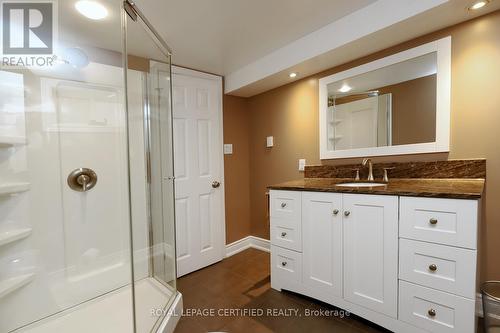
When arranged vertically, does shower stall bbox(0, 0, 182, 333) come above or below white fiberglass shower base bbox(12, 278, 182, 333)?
above

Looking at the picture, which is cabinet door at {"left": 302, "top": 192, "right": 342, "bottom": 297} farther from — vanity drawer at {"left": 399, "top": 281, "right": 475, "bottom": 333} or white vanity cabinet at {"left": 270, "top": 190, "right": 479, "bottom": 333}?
vanity drawer at {"left": 399, "top": 281, "right": 475, "bottom": 333}

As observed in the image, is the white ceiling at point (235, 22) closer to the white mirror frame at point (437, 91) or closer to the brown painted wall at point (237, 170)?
the white mirror frame at point (437, 91)

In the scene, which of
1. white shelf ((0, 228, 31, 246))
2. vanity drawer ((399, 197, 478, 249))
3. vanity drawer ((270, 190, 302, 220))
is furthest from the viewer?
vanity drawer ((270, 190, 302, 220))

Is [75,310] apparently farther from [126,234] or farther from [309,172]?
[309,172]

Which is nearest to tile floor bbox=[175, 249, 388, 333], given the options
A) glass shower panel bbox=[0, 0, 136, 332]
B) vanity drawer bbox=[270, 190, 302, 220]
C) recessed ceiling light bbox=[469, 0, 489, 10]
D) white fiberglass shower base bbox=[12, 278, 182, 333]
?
white fiberglass shower base bbox=[12, 278, 182, 333]

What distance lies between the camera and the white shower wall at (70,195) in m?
1.38

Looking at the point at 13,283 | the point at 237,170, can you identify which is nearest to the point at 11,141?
the point at 13,283

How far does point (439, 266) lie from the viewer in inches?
45.8

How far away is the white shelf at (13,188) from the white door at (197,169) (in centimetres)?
107

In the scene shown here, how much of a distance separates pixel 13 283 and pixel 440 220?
2.38m

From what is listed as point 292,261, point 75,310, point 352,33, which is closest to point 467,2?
point 352,33

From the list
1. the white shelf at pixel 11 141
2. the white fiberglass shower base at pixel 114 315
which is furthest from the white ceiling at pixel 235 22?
the white fiberglass shower base at pixel 114 315

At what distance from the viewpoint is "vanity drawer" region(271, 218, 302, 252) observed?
5.73 ft

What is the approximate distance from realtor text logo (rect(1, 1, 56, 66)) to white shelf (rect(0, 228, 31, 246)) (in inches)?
38.8
